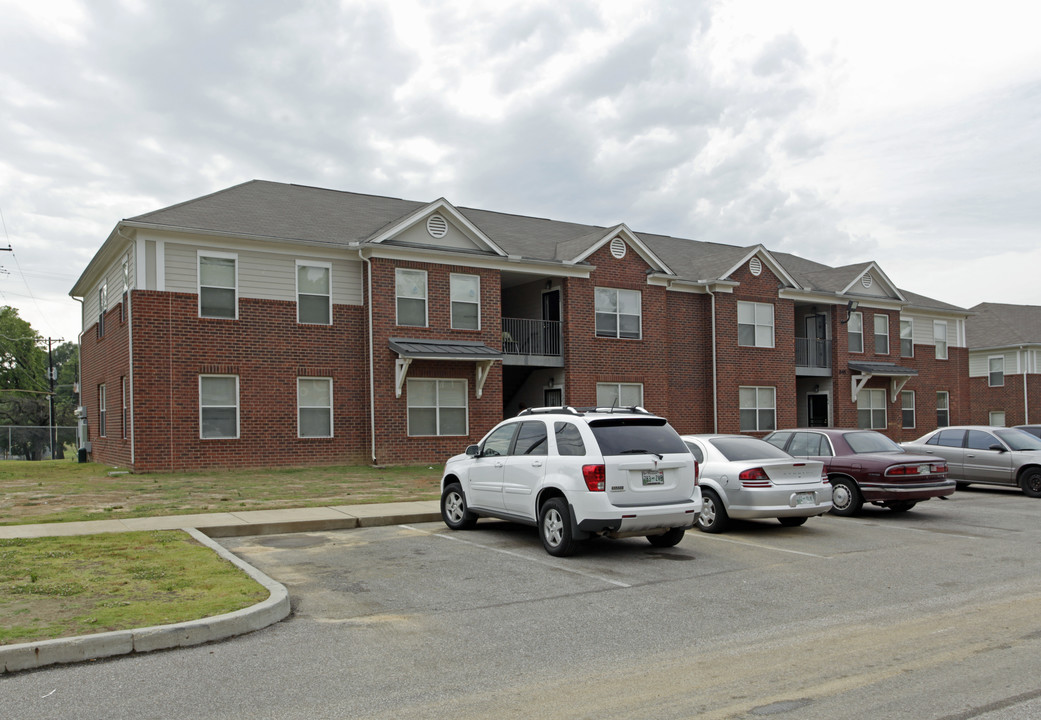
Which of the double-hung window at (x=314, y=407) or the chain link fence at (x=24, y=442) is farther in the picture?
the chain link fence at (x=24, y=442)

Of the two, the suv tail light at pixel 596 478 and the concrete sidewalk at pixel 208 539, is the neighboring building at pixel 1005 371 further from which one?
the suv tail light at pixel 596 478

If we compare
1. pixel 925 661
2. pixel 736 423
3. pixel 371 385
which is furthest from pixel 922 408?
pixel 925 661

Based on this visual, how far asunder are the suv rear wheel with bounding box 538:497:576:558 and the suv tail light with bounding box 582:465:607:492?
47 centimetres

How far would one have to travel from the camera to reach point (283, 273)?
22.0 metres

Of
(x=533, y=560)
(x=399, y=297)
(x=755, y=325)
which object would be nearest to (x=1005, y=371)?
(x=755, y=325)

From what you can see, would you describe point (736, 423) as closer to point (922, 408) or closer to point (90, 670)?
point (922, 408)

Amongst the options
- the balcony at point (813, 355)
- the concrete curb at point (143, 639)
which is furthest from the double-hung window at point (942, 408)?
the concrete curb at point (143, 639)

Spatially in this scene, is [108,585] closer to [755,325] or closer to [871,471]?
[871,471]

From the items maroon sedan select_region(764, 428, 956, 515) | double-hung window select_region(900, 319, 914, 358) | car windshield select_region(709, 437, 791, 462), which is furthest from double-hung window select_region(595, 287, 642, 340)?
double-hung window select_region(900, 319, 914, 358)

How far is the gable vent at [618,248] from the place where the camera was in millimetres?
26719

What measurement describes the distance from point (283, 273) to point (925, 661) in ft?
62.0

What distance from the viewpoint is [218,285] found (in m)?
21.1

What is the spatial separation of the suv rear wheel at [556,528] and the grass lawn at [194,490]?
5188mm

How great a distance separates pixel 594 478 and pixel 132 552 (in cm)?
530
